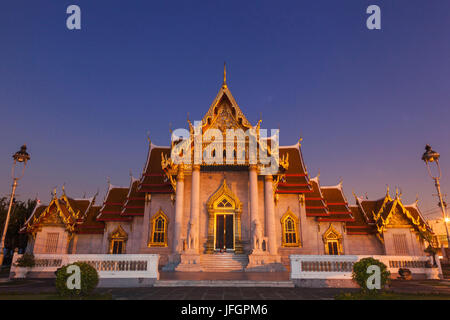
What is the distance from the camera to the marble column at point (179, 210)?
18.1 metres

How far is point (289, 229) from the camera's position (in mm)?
21812

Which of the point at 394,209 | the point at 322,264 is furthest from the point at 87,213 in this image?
the point at 394,209

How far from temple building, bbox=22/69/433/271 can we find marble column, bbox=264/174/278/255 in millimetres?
66

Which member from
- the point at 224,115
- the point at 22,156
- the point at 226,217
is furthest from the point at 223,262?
the point at 22,156

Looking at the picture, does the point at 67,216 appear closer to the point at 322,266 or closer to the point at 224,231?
the point at 224,231

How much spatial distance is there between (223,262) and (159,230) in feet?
20.8

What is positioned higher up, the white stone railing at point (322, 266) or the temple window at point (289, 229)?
the temple window at point (289, 229)

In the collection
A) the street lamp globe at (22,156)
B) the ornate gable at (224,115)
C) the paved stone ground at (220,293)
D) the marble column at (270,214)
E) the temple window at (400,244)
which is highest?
the ornate gable at (224,115)

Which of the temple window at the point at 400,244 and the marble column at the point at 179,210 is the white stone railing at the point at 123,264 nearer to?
the marble column at the point at 179,210

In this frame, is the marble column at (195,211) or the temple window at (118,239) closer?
the marble column at (195,211)

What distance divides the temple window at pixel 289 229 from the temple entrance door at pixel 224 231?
442cm

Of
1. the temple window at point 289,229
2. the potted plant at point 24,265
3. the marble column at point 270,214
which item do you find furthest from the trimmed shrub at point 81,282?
the temple window at point 289,229
